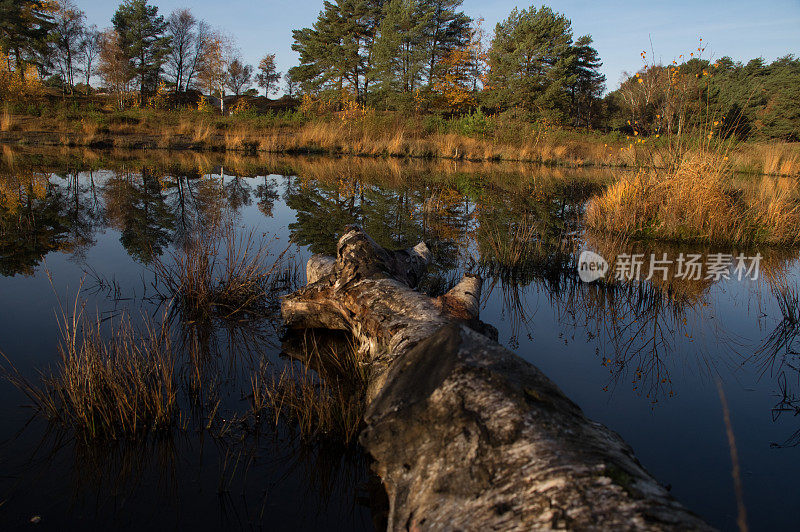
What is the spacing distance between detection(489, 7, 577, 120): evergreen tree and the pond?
31093 millimetres

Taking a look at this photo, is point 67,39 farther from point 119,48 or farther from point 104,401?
point 104,401

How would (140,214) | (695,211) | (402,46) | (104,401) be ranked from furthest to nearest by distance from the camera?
(402,46)
(140,214)
(695,211)
(104,401)

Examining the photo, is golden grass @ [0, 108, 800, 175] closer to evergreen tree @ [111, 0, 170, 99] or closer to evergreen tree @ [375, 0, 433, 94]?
evergreen tree @ [375, 0, 433, 94]

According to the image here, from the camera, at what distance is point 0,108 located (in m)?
24.3

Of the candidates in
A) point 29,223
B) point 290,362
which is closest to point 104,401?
point 290,362

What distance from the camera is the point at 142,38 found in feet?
134

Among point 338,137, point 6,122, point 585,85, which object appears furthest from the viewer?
point 585,85

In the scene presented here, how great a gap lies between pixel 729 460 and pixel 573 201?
1038 centimetres

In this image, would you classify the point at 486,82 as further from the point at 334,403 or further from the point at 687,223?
the point at 334,403

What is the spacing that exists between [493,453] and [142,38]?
165 ft

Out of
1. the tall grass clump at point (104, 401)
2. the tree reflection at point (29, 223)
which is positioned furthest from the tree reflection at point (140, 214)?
the tall grass clump at point (104, 401)

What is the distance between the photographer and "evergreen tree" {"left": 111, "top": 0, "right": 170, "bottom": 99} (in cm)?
4047

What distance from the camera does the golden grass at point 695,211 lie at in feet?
25.6

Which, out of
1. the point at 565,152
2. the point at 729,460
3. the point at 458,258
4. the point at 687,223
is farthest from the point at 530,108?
the point at 729,460
